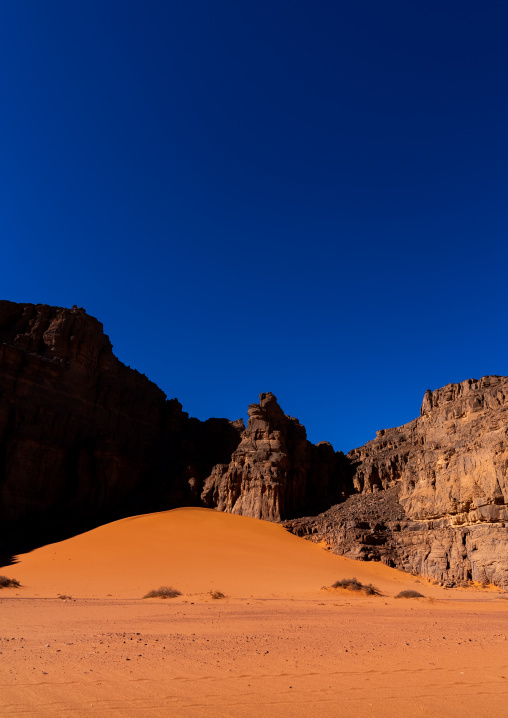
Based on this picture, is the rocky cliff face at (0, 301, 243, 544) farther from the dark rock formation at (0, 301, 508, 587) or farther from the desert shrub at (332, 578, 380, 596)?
the desert shrub at (332, 578, 380, 596)

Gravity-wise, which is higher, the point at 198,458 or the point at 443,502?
the point at 198,458

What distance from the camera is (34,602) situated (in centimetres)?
1458

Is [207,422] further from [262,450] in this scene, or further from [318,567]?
[318,567]

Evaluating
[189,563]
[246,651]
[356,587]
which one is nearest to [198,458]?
[189,563]

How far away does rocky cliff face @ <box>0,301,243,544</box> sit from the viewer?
41531 mm

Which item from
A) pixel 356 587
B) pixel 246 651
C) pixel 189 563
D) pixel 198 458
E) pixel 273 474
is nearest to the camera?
pixel 246 651

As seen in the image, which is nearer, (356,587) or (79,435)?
(356,587)

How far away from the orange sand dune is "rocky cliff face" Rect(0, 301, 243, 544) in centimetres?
941

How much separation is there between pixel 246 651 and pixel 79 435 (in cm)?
4377

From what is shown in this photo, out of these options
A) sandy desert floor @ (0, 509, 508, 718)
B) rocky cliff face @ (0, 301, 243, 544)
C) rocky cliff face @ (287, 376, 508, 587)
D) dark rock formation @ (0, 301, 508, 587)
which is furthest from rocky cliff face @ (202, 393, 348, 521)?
sandy desert floor @ (0, 509, 508, 718)

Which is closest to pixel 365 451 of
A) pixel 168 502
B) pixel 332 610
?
pixel 168 502

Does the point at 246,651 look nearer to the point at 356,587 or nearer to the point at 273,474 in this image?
the point at 356,587

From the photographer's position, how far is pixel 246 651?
741 centimetres

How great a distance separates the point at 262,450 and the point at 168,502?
1093 cm
